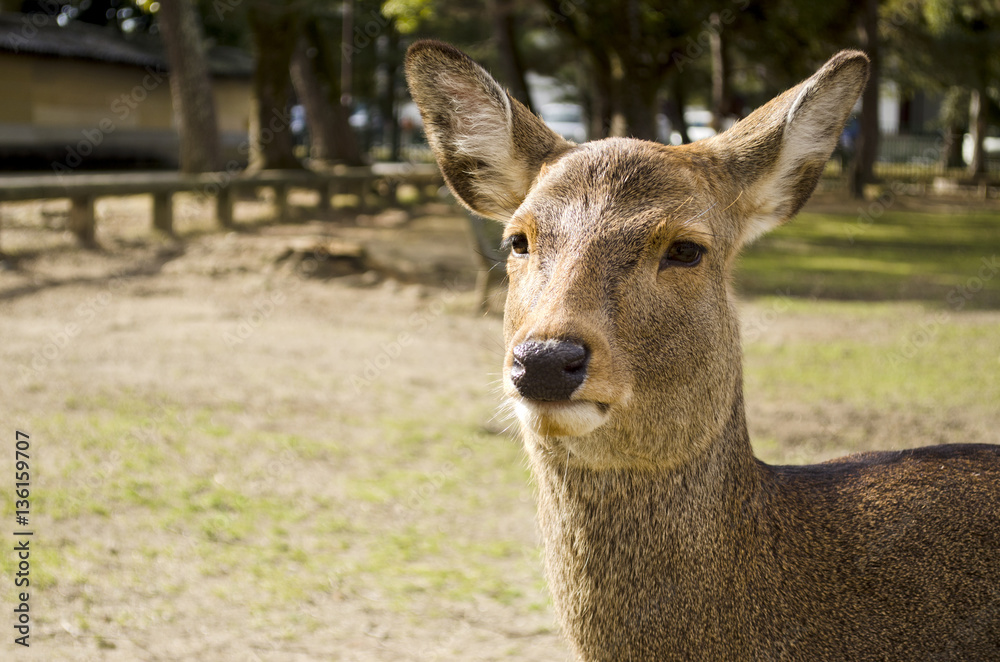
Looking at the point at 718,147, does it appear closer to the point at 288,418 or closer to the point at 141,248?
the point at 288,418

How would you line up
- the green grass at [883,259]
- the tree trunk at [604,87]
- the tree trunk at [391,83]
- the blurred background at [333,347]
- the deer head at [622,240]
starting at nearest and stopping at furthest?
1. the deer head at [622,240]
2. the blurred background at [333,347]
3. the green grass at [883,259]
4. the tree trunk at [604,87]
5. the tree trunk at [391,83]

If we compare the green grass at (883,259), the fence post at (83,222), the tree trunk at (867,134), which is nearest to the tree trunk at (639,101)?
the green grass at (883,259)

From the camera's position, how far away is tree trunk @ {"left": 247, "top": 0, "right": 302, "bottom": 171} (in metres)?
21.7


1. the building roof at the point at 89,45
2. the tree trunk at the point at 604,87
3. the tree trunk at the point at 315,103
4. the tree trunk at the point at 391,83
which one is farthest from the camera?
the tree trunk at the point at 391,83

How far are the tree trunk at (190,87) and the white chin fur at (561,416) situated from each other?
17.8m

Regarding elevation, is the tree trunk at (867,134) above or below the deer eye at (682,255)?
above

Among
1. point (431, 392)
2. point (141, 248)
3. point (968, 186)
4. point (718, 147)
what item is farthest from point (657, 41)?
point (718, 147)

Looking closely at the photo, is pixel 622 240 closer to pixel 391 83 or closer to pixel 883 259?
pixel 883 259

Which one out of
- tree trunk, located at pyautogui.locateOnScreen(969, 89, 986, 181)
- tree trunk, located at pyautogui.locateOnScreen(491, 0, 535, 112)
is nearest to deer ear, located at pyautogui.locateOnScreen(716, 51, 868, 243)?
tree trunk, located at pyautogui.locateOnScreen(491, 0, 535, 112)

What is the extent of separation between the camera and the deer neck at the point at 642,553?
8.51ft

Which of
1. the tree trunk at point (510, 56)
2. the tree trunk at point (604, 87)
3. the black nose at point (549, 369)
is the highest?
the tree trunk at point (510, 56)

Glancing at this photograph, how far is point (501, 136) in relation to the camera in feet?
10.2

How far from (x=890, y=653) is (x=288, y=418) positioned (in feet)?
19.2

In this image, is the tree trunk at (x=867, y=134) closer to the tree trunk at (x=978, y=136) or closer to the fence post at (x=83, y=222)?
the tree trunk at (x=978, y=136)
